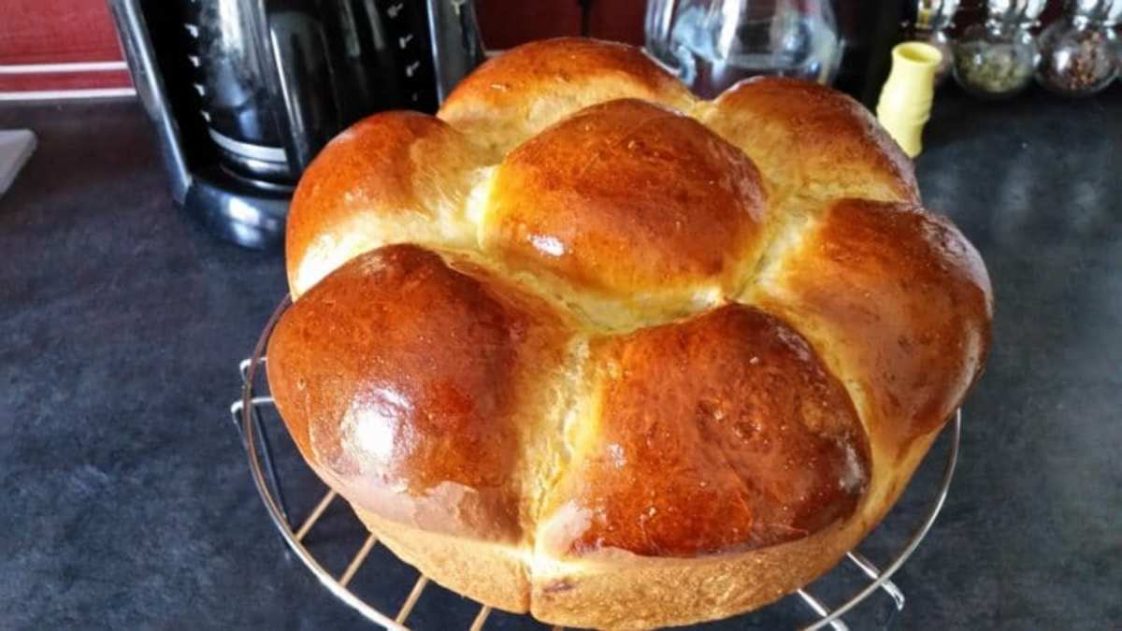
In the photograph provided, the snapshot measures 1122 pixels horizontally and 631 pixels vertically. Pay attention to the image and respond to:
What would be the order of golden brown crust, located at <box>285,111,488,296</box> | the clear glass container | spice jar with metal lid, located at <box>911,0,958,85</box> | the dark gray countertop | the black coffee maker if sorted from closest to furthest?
golden brown crust, located at <box>285,111,488,296</box> < the dark gray countertop < the black coffee maker < the clear glass container < spice jar with metal lid, located at <box>911,0,958,85</box>

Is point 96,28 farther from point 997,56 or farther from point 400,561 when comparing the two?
point 997,56

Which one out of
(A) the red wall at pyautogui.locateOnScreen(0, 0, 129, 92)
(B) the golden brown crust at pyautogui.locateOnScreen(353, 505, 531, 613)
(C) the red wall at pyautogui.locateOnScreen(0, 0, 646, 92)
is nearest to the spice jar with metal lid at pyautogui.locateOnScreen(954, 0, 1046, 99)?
(C) the red wall at pyautogui.locateOnScreen(0, 0, 646, 92)

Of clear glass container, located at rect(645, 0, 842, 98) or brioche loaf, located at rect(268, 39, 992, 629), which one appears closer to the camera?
brioche loaf, located at rect(268, 39, 992, 629)

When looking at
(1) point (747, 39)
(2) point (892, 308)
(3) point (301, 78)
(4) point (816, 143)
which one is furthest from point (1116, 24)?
(3) point (301, 78)

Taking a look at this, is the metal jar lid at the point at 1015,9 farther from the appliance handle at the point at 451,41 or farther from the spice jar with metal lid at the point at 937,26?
the appliance handle at the point at 451,41

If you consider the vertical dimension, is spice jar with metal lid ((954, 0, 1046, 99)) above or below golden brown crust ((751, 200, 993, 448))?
below

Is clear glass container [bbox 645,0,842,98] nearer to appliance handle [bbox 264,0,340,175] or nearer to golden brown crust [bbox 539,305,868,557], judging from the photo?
appliance handle [bbox 264,0,340,175]

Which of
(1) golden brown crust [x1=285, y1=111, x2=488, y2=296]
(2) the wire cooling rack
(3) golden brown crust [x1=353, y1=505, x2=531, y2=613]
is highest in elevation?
(1) golden brown crust [x1=285, y1=111, x2=488, y2=296]
